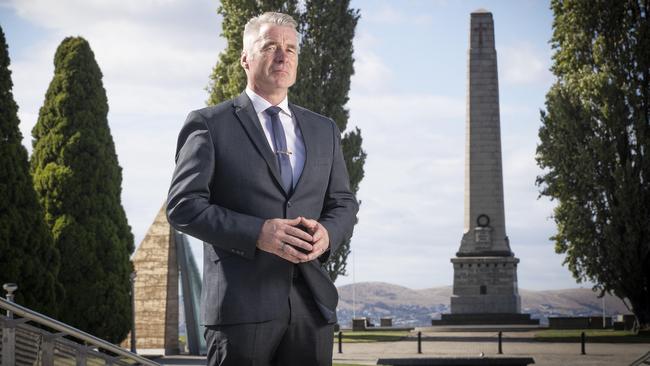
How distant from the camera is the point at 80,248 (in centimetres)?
1922

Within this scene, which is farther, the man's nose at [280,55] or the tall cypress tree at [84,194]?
the tall cypress tree at [84,194]

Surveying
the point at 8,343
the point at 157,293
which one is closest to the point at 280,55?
the point at 8,343

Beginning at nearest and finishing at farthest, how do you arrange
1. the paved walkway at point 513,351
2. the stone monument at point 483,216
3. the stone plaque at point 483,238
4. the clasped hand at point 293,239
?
the clasped hand at point 293,239 → the paved walkway at point 513,351 → the stone monument at point 483,216 → the stone plaque at point 483,238

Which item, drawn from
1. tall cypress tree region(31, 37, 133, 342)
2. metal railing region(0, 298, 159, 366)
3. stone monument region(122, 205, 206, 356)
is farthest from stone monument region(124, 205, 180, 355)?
metal railing region(0, 298, 159, 366)

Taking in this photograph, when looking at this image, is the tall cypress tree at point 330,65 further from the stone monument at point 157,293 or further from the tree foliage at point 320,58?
the stone monument at point 157,293

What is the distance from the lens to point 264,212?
10.4 feet

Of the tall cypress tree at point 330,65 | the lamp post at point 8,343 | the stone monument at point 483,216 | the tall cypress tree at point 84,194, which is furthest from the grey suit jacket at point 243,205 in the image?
the stone monument at point 483,216

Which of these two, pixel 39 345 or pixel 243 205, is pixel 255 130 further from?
pixel 39 345

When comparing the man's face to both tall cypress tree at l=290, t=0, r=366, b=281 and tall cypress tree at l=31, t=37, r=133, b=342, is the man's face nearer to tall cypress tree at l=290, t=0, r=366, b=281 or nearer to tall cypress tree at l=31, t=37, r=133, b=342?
tall cypress tree at l=31, t=37, r=133, b=342

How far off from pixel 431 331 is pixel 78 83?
19.7 meters

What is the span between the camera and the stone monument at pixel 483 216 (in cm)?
3934

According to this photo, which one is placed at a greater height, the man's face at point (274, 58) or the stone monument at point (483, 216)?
the stone monument at point (483, 216)

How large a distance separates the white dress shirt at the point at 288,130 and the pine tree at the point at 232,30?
23.0 m

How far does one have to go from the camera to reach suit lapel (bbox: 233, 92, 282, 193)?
10.5ft
